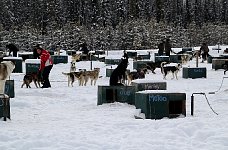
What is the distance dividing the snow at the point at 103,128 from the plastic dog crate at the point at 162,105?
29 cm

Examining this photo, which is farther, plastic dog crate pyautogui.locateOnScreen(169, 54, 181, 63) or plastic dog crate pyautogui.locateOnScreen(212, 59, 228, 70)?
plastic dog crate pyautogui.locateOnScreen(169, 54, 181, 63)

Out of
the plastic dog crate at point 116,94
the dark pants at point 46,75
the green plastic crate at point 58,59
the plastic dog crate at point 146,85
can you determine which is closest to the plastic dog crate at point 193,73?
the dark pants at point 46,75

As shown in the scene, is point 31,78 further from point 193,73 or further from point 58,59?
point 58,59

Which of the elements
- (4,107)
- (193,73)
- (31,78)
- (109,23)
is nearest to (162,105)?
(4,107)

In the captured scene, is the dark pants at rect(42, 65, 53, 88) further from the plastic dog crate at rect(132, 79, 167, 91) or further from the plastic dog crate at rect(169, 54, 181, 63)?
the plastic dog crate at rect(169, 54, 181, 63)

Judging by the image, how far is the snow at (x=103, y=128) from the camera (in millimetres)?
7188

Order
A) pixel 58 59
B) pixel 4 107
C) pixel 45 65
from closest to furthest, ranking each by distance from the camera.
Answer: pixel 4 107 → pixel 45 65 → pixel 58 59

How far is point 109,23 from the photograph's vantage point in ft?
221

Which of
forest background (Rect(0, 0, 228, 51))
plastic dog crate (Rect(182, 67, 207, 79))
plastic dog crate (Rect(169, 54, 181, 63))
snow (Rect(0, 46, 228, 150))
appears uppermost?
forest background (Rect(0, 0, 228, 51))

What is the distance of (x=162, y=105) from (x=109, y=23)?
57892mm

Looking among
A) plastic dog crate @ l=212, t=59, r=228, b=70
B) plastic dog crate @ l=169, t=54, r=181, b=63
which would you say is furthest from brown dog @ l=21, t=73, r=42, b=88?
plastic dog crate @ l=169, t=54, r=181, b=63

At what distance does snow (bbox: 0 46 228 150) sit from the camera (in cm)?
719

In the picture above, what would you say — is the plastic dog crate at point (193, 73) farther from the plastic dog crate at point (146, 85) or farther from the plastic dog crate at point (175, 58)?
the plastic dog crate at point (146, 85)

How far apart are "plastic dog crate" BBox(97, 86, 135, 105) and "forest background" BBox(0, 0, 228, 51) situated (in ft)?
120
